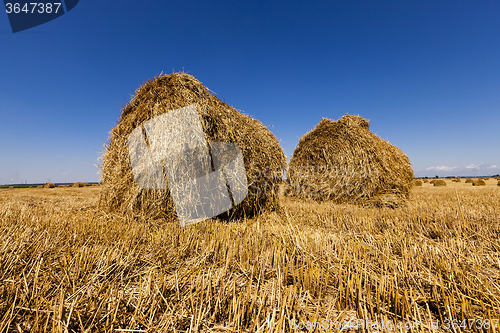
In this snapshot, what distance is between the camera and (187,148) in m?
3.20

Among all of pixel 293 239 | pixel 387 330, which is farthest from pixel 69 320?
pixel 293 239

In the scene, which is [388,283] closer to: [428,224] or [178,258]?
[178,258]

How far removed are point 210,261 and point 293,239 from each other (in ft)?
2.72

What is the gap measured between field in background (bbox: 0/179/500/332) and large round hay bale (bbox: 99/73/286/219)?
729 millimetres

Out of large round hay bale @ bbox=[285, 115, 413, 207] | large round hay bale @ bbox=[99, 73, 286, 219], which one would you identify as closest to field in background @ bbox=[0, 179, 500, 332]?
large round hay bale @ bbox=[99, 73, 286, 219]

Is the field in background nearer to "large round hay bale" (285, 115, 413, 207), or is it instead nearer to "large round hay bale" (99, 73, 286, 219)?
"large round hay bale" (99, 73, 286, 219)

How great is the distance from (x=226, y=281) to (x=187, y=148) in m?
2.11

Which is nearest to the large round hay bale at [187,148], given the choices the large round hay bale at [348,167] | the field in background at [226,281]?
the field in background at [226,281]

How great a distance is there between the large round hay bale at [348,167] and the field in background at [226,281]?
2.72 m

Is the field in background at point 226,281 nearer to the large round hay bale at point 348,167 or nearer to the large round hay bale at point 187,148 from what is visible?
the large round hay bale at point 187,148

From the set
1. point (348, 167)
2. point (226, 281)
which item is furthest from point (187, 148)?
point (348, 167)

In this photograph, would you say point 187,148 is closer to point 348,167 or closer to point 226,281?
point 226,281

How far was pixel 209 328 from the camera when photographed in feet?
3.59

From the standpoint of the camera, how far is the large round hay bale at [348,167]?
5.42 metres
